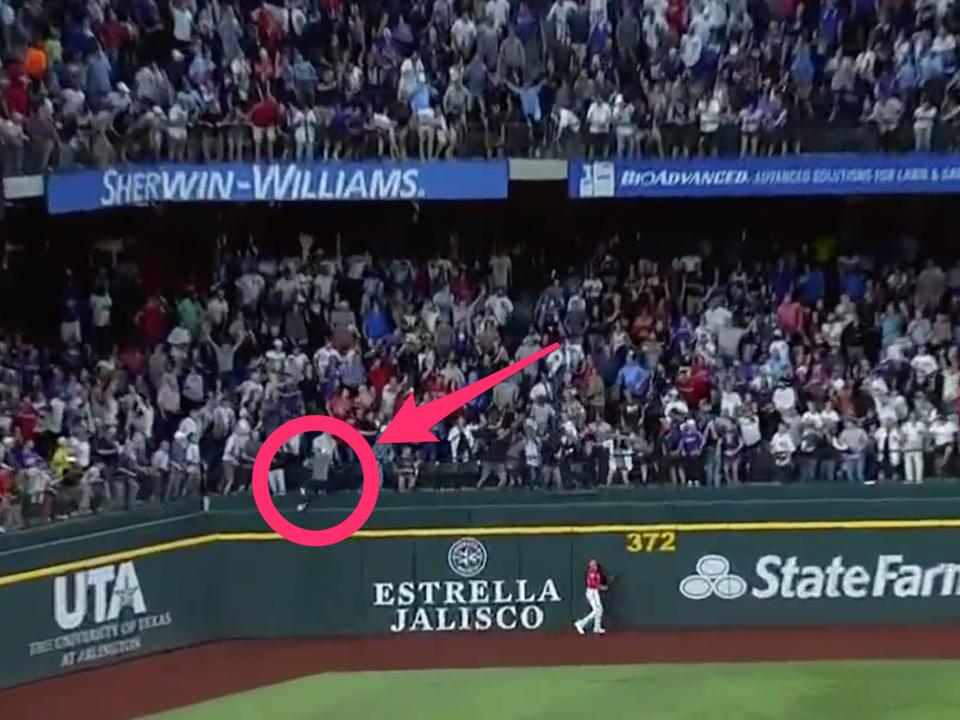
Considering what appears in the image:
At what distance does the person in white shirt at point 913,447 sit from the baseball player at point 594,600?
3746mm

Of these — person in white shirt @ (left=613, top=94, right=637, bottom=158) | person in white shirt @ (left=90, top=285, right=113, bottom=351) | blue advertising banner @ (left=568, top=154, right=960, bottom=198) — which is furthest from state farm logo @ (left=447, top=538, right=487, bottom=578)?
person in white shirt @ (left=90, top=285, right=113, bottom=351)

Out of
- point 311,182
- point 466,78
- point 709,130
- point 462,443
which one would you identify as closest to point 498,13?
point 466,78

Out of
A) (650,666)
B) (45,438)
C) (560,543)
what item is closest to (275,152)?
(45,438)

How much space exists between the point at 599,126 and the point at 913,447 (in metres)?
5.38

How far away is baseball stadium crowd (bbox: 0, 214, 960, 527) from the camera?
18375 millimetres

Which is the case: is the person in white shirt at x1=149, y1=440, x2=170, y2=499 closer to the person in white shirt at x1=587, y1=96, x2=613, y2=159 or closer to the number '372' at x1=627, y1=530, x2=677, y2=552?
the number '372' at x1=627, y1=530, x2=677, y2=552

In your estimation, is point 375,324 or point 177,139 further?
point 375,324

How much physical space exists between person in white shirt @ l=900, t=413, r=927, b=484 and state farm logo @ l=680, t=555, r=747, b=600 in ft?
7.57

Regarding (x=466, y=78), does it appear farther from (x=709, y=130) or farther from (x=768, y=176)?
(x=768, y=176)

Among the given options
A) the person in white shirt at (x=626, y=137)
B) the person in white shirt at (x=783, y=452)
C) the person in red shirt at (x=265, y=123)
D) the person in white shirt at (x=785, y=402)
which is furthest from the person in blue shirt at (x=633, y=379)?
the person in red shirt at (x=265, y=123)

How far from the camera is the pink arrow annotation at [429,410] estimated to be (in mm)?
18828

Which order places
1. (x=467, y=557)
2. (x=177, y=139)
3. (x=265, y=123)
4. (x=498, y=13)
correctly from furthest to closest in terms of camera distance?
(x=498, y=13)
(x=265, y=123)
(x=177, y=139)
(x=467, y=557)

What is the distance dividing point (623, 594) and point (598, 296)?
4086 millimetres

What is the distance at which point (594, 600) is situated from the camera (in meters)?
18.3
